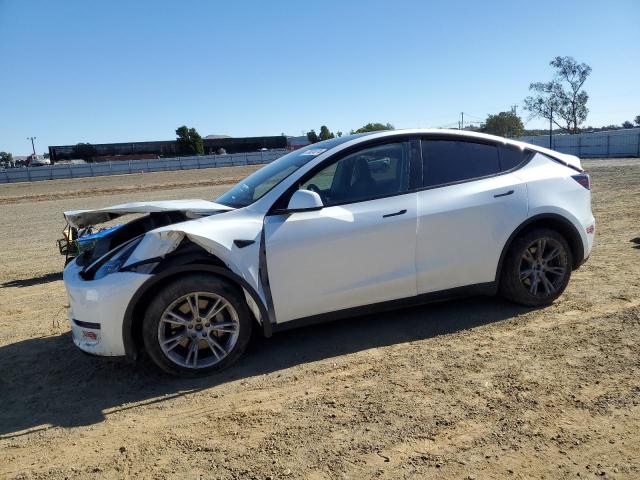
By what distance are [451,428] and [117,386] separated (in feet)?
8.15

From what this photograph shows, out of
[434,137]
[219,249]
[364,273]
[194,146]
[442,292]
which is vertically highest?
[194,146]

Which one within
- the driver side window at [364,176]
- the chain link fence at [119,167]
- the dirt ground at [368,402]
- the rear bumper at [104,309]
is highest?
the chain link fence at [119,167]

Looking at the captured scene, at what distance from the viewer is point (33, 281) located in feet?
23.1

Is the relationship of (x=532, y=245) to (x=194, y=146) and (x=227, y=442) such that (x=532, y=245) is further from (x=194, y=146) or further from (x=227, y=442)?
(x=194, y=146)

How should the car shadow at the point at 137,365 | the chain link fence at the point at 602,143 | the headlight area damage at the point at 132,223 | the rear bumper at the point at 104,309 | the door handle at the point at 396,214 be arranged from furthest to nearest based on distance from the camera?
the chain link fence at the point at 602,143, the door handle at the point at 396,214, the headlight area damage at the point at 132,223, the rear bumper at the point at 104,309, the car shadow at the point at 137,365

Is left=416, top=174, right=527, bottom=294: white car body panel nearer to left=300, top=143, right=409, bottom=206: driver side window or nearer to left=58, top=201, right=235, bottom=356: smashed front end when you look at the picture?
left=300, top=143, right=409, bottom=206: driver side window

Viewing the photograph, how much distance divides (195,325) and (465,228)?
2.45 m

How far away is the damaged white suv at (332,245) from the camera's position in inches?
141

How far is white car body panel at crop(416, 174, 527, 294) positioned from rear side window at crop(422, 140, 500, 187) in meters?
0.09

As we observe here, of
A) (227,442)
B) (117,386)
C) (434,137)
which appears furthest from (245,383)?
(434,137)

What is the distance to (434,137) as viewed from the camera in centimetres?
442

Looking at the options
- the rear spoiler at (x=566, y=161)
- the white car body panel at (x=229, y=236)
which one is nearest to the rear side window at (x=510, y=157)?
the rear spoiler at (x=566, y=161)

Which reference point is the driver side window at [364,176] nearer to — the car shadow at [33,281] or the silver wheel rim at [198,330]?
the silver wheel rim at [198,330]

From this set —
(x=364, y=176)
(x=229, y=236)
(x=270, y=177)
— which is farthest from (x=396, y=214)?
(x=229, y=236)
